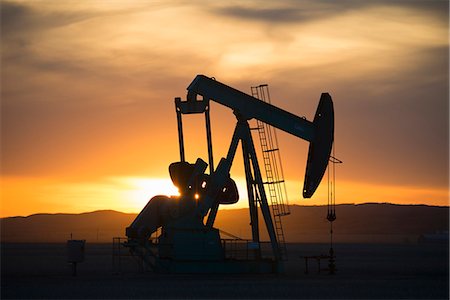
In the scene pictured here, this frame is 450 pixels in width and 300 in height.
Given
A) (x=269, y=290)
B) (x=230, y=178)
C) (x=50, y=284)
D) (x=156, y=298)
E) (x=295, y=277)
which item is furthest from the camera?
(x=230, y=178)

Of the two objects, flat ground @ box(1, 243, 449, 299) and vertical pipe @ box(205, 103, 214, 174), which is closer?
flat ground @ box(1, 243, 449, 299)

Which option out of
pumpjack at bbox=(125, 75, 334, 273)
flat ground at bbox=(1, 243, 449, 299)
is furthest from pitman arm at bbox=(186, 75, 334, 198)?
flat ground at bbox=(1, 243, 449, 299)

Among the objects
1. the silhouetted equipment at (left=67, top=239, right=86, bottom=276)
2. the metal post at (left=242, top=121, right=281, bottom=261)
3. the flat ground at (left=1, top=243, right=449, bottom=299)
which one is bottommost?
the flat ground at (left=1, top=243, right=449, bottom=299)

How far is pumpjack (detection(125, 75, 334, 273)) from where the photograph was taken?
33.9 metres

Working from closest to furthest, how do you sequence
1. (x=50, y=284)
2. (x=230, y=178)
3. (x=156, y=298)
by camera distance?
(x=156, y=298) < (x=50, y=284) < (x=230, y=178)

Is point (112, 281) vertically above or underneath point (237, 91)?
underneath

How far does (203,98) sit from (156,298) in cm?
1160

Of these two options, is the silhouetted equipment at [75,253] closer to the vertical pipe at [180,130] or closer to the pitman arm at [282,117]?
the vertical pipe at [180,130]

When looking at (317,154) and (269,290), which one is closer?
(269,290)

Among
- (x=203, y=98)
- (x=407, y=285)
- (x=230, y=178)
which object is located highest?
(x=203, y=98)

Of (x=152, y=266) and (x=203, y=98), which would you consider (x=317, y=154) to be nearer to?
(x=203, y=98)

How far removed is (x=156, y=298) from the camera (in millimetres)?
24562

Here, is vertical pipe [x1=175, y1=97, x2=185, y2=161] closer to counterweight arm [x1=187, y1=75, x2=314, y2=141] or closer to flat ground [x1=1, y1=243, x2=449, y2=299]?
counterweight arm [x1=187, y1=75, x2=314, y2=141]

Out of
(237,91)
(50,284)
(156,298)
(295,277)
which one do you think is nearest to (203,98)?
(237,91)
